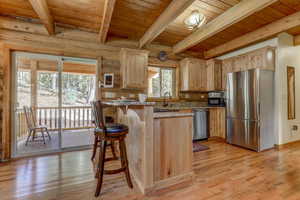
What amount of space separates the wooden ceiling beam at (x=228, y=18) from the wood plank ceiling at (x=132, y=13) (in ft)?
0.32

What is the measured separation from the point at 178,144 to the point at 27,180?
7.07 feet


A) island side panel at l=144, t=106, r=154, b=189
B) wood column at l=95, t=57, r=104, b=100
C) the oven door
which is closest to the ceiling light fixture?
island side panel at l=144, t=106, r=154, b=189

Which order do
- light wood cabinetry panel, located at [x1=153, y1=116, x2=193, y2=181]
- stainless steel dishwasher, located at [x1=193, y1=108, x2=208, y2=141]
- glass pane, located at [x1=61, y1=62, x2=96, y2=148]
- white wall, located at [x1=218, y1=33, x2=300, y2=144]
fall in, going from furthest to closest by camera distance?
glass pane, located at [x1=61, y1=62, x2=96, y2=148]
stainless steel dishwasher, located at [x1=193, y1=108, x2=208, y2=141]
white wall, located at [x1=218, y1=33, x2=300, y2=144]
light wood cabinetry panel, located at [x1=153, y1=116, x2=193, y2=181]

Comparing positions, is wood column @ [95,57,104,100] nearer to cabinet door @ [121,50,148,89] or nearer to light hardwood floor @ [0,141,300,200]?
cabinet door @ [121,50,148,89]

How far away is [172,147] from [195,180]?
2.08 ft

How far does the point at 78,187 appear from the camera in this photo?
189cm


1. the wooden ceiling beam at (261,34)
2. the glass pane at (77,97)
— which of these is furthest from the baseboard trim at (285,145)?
the glass pane at (77,97)

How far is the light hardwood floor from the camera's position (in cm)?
173

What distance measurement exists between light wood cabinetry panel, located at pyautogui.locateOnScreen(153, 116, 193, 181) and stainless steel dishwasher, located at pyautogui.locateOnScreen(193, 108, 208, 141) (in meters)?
2.10

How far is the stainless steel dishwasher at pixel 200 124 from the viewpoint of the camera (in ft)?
13.2

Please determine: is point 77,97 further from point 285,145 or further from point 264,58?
point 285,145

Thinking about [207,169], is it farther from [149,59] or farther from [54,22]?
[54,22]

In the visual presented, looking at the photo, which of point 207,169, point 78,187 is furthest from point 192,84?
point 78,187

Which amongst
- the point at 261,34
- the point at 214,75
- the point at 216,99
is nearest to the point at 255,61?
the point at 261,34
